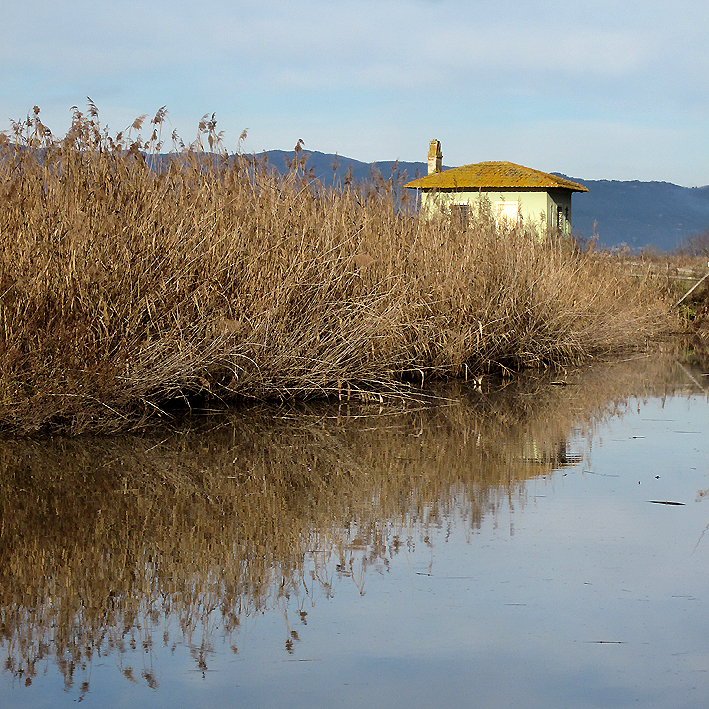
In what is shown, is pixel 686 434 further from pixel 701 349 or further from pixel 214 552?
pixel 701 349

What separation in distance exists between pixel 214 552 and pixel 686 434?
5295mm

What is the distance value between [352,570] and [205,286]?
500 centimetres

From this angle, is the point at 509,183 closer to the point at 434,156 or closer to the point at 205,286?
the point at 434,156

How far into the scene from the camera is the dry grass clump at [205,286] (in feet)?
26.6

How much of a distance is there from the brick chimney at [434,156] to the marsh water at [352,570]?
1519 inches

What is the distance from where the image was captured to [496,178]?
158 ft

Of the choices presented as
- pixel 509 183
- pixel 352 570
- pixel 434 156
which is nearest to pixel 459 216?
pixel 352 570

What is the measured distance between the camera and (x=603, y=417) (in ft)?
32.1

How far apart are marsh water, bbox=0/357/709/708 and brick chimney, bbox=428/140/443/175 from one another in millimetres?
38575

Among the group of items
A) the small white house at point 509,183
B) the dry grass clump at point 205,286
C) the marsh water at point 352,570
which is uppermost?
the small white house at point 509,183

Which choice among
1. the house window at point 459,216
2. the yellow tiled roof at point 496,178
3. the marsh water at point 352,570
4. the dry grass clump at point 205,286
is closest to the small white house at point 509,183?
the yellow tiled roof at point 496,178

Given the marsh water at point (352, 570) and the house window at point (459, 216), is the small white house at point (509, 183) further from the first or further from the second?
the marsh water at point (352, 570)

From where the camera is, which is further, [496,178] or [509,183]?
[496,178]

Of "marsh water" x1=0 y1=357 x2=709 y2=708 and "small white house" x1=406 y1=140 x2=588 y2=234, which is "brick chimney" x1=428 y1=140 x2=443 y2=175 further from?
"marsh water" x1=0 y1=357 x2=709 y2=708
